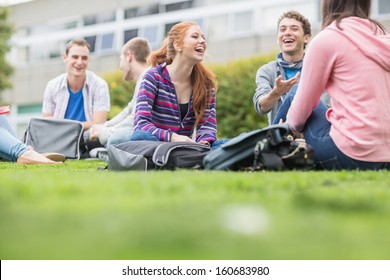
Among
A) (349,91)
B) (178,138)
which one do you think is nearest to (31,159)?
(178,138)

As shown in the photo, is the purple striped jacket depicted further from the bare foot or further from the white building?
the white building

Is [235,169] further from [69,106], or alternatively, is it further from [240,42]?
[240,42]

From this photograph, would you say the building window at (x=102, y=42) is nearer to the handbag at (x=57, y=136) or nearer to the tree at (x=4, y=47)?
the tree at (x=4, y=47)

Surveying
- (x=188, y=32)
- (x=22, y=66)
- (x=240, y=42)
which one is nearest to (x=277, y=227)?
(x=188, y=32)

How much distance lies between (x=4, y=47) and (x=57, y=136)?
60.4ft

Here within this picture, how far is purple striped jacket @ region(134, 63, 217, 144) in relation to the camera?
570cm

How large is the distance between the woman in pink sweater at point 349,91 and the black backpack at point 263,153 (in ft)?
0.57

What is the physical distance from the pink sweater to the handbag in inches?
179

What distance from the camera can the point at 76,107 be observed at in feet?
30.2

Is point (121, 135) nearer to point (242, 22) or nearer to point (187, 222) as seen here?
point (187, 222)

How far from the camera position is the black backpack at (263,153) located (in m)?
4.28

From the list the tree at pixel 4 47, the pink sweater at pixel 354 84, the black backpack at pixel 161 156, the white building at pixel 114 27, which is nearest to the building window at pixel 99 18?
the white building at pixel 114 27

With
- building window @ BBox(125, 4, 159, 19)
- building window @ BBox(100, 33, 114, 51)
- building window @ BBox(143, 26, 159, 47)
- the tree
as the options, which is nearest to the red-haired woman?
building window @ BBox(143, 26, 159, 47)

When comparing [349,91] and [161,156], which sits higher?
[349,91]
